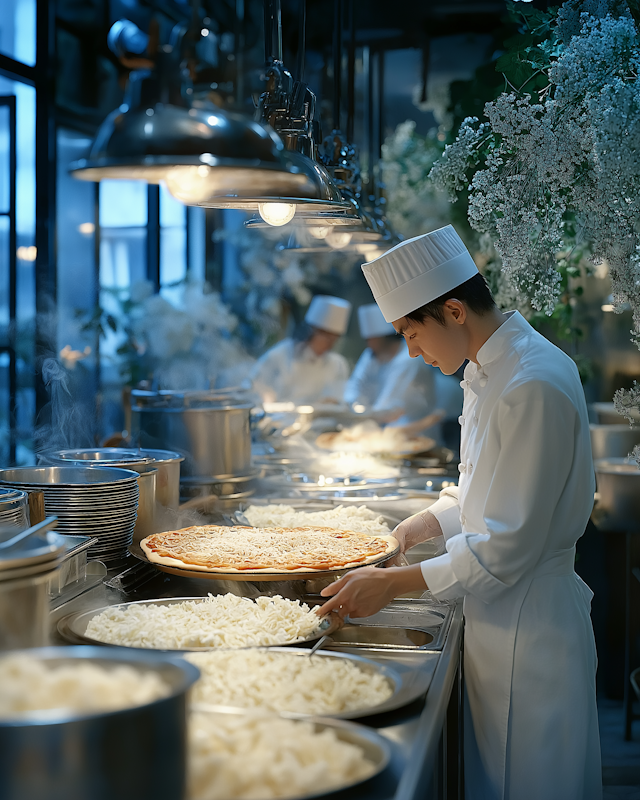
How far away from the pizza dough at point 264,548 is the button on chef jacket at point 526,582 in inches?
10.7

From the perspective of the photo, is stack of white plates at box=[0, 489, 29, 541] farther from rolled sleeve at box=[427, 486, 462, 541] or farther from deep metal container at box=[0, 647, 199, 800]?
rolled sleeve at box=[427, 486, 462, 541]

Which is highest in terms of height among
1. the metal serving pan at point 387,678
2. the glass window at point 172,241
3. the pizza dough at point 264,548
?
the glass window at point 172,241

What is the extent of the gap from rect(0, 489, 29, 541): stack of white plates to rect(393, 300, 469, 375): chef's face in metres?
0.88

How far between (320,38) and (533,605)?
484cm

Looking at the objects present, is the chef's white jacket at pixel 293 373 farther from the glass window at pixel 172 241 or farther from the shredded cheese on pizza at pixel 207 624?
the shredded cheese on pizza at pixel 207 624

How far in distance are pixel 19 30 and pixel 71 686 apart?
4200mm

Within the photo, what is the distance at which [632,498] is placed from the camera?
3.49 meters

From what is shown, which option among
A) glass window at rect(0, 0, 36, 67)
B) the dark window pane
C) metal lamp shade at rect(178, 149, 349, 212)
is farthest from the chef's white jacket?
metal lamp shade at rect(178, 149, 349, 212)

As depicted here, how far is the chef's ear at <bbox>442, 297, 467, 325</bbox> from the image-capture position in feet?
6.03

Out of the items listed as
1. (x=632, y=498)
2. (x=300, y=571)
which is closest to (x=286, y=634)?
(x=300, y=571)

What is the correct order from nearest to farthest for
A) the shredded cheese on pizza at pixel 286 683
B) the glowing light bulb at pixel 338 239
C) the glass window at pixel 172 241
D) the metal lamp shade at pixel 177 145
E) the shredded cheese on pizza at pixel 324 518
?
1. the metal lamp shade at pixel 177 145
2. the shredded cheese on pizza at pixel 286 683
3. the shredded cheese on pizza at pixel 324 518
4. the glowing light bulb at pixel 338 239
5. the glass window at pixel 172 241

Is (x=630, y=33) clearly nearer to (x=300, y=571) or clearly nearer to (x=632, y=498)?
(x=300, y=571)

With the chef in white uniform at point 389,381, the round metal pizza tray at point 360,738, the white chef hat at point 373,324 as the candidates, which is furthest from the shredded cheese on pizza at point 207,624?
the white chef hat at point 373,324

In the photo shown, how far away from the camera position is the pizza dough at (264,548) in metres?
1.81
